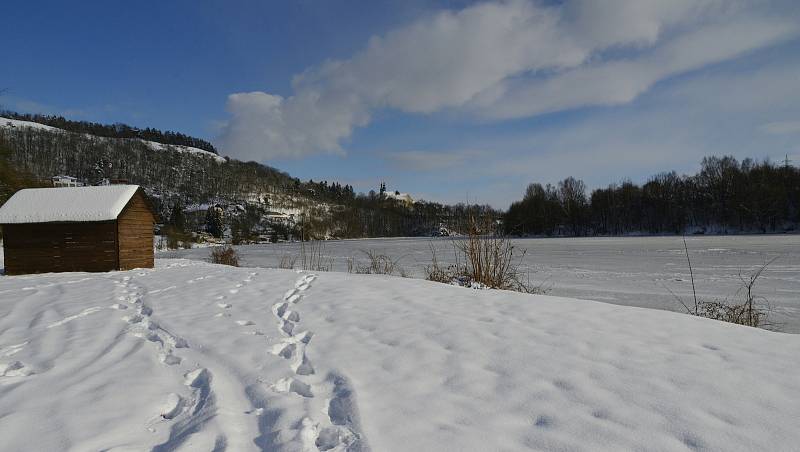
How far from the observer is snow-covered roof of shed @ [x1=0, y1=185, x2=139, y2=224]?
508 inches

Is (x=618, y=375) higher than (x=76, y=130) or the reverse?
the reverse

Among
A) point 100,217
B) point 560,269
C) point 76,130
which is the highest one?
point 76,130

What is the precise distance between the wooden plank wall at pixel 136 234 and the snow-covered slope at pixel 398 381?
9.54m

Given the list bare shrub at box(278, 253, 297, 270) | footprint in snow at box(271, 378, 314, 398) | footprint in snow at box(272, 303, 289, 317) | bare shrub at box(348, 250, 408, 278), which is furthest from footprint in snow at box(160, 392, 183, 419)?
bare shrub at box(278, 253, 297, 270)

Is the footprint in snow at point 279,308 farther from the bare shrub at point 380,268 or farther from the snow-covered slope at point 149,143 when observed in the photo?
the snow-covered slope at point 149,143

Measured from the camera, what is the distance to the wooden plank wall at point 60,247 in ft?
42.5

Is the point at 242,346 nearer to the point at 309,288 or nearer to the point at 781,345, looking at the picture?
the point at 309,288

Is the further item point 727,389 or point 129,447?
point 727,389

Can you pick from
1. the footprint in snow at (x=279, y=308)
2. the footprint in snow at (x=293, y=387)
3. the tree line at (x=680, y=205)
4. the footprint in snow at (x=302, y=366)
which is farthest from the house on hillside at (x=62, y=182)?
the tree line at (x=680, y=205)

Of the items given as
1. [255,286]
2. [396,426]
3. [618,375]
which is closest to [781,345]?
[618,375]

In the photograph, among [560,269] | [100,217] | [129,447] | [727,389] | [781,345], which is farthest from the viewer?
[560,269]

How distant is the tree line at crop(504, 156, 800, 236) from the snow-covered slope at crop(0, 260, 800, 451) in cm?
4297

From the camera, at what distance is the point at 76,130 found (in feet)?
399

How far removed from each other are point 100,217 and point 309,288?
10098 millimetres
